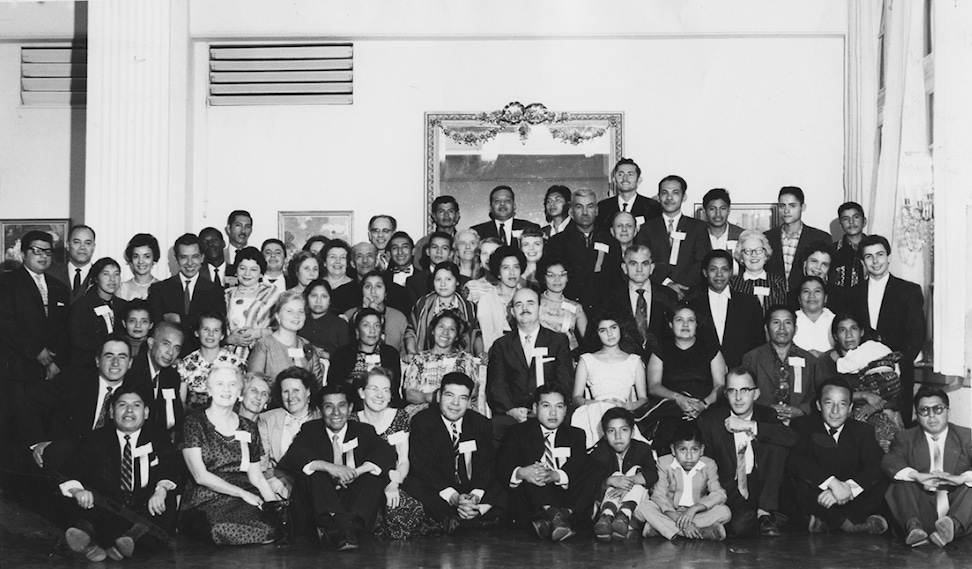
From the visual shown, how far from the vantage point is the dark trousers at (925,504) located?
520 cm

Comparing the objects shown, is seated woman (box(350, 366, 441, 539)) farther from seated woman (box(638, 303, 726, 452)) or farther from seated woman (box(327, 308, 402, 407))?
seated woman (box(638, 303, 726, 452))

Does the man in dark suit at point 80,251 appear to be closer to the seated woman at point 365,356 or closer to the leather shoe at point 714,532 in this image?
the seated woman at point 365,356

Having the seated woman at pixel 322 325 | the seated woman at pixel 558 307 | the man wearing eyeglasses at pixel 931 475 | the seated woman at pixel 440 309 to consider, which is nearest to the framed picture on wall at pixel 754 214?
the seated woman at pixel 558 307

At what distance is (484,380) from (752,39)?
3.80 meters

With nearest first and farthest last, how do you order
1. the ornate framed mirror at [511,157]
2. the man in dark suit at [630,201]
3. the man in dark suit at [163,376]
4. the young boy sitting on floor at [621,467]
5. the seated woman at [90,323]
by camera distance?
1. the young boy sitting on floor at [621,467]
2. the man in dark suit at [163,376]
3. the seated woman at [90,323]
4. the man in dark suit at [630,201]
5. the ornate framed mirror at [511,157]

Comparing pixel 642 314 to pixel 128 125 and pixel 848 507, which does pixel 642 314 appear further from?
pixel 128 125

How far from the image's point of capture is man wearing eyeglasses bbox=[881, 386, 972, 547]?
514 centimetres

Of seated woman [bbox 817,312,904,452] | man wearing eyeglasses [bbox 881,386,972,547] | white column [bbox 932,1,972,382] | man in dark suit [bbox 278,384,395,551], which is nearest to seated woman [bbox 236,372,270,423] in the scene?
man in dark suit [bbox 278,384,395,551]

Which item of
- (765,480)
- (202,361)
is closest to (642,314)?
(765,480)

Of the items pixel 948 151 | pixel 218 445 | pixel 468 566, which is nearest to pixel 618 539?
pixel 468 566

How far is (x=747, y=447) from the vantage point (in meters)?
5.55

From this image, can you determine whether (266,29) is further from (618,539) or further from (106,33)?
(618,539)

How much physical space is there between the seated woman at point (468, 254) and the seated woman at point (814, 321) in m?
1.87

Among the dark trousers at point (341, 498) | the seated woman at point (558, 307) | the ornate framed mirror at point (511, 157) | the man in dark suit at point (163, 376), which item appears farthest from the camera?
the ornate framed mirror at point (511, 157)
